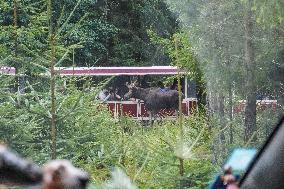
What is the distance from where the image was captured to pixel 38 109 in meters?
2.56

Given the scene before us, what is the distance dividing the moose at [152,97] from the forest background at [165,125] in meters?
2.08

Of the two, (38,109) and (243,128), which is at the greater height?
(38,109)

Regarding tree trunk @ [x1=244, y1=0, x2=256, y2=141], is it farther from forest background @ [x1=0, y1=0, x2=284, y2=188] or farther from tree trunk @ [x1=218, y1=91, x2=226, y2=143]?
tree trunk @ [x1=218, y1=91, x2=226, y2=143]

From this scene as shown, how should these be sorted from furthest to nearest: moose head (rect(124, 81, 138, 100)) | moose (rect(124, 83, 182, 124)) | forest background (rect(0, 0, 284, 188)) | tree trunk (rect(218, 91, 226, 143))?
1. moose head (rect(124, 81, 138, 100))
2. moose (rect(124, 83, 182, 124))
3. tree trunk (rect(218, 91, 226, 143))
4. forest background (rect(0, 0, 284, 188))

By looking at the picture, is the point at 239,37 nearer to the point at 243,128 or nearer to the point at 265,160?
the point at 243,128

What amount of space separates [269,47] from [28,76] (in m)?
1.37

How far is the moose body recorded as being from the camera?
6509 millimetres

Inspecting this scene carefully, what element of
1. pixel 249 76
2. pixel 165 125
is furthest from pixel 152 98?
pixel 249 76

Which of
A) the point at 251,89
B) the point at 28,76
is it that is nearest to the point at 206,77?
the point at 251,89

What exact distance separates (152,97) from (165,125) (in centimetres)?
322

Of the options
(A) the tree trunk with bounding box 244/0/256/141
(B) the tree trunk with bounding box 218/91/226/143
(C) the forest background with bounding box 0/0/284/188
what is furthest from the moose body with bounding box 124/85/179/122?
(A) the tree trunk with bounding box 244/0/256/141

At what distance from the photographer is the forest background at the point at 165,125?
2555 mm

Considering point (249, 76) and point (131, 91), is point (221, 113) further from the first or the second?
point (131, 91)

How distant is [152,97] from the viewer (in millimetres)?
6754
